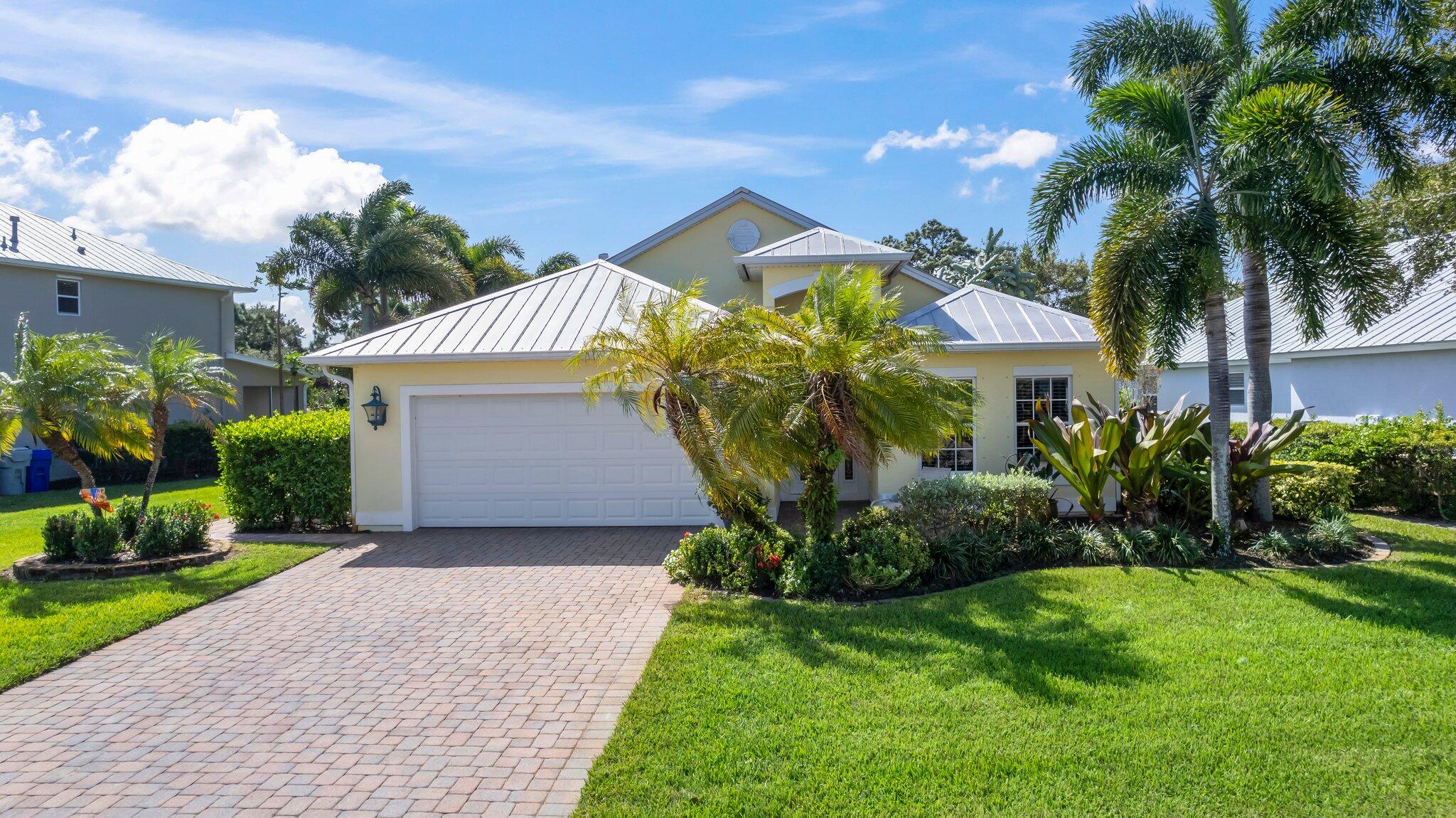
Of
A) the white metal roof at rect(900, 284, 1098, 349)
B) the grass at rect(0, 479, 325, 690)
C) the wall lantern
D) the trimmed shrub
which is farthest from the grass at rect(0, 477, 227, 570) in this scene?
the trimmed shrub

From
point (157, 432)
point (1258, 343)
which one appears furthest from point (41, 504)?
Answer: point (1258, 343)

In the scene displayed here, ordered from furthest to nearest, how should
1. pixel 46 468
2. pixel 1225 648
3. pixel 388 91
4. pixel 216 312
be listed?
pixel 216 312
pixel 46 468
pixel 388 91
pixel 1225 648

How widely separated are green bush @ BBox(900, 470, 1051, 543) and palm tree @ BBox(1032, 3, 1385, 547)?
1.84m

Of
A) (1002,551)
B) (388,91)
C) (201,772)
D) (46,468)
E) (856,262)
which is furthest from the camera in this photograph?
(46,468)

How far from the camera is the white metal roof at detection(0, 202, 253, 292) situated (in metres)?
20.6

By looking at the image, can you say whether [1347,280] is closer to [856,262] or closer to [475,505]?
[856,262]

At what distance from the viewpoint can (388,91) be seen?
37.8 ft

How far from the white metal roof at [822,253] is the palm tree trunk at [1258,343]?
5414 mm

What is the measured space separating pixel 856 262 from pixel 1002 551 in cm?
679

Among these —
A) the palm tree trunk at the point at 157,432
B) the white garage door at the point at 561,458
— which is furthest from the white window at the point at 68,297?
the white garage door at the point at 561,458

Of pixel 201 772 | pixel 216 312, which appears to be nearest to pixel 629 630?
pixel 201 772

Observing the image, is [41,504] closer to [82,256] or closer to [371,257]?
[82,256]

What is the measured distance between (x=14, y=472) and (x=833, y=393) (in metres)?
19.9

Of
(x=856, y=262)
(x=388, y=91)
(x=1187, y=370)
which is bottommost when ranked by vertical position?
(x=1187, y=370)
